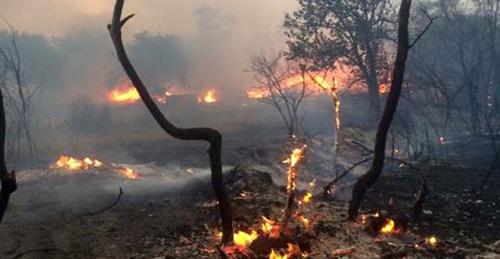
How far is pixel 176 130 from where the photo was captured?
832 centimetres

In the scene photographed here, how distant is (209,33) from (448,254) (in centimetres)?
5564

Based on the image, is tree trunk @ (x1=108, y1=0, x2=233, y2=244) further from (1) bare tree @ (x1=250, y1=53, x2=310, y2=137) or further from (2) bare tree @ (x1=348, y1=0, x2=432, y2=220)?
(1) bare tree @ (x1=250, y1=53, x2=310, y2=137)

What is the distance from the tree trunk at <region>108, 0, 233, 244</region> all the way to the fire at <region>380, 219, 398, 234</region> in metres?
3.42

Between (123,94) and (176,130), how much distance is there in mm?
45901

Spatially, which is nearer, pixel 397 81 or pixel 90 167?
pixel 397 81

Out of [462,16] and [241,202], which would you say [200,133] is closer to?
[241,202]

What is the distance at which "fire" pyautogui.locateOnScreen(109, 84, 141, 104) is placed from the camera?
169ft

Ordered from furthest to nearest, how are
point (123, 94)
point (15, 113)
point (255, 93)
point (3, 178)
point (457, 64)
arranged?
point (123, 94) → point (255, 93) → point (457, 64) → point (15, 113) → point (3, 178)

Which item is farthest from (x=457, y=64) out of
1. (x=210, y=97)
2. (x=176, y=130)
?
(x=176, y=130)

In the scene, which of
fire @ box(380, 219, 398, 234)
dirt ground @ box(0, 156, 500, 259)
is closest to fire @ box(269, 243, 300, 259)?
dirt ground @ box(0, 156, 500, 259)

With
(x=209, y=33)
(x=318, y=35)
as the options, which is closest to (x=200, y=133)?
(x=318, y=35)

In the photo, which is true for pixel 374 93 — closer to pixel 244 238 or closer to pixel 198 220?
pixel 198 220

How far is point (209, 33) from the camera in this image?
6203 centimetres

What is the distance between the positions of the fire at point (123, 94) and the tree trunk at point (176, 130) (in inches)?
1733
